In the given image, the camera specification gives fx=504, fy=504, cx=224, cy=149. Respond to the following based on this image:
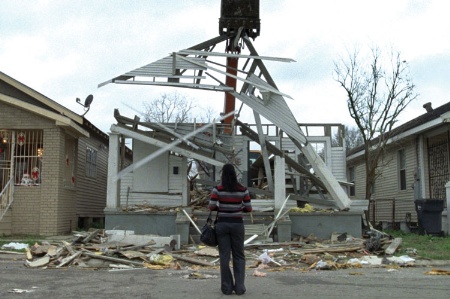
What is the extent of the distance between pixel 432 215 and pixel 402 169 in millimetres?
5929

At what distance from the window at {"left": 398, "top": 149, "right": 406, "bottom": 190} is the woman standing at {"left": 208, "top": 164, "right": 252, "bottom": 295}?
15.3 metres

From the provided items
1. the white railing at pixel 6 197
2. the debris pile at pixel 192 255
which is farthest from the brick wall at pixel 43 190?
the debris pile at pixel 192 255

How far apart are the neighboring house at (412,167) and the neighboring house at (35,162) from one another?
11.7 m

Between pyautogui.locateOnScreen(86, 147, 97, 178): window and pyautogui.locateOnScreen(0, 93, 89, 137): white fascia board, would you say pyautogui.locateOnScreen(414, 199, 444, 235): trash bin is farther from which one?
pyautogui.locateOnScreen(86, 147, 97, 178): window

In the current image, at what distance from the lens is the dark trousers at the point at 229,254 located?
6.34 m

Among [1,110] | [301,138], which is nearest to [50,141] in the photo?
[1,110]

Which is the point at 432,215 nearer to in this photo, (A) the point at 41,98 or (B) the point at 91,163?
(A) the point at 41,98

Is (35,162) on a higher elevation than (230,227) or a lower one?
higher

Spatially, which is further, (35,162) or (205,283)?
(35,162)

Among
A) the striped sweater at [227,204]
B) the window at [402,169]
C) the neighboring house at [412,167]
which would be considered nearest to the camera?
the striped sweater at [227,204]

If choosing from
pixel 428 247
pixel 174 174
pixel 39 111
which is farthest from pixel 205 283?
pixel 39 111

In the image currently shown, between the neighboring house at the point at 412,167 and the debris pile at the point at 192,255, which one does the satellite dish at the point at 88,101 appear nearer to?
the debris pile at the point at 192,255

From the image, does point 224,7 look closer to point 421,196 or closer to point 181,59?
point 181,59

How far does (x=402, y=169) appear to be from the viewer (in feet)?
67.2
